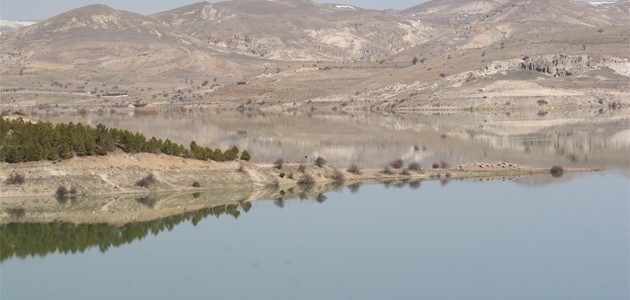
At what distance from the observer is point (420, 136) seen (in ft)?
264

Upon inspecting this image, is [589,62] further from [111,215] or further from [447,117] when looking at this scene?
[111,215]

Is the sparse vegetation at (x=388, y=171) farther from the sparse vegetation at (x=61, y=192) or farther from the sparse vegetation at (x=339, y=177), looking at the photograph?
the sparse vegetation at (x=61, y=192)

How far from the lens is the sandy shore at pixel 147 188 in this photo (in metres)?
42.4

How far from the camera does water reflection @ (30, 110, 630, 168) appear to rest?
6419 cm

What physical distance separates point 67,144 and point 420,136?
127 feet

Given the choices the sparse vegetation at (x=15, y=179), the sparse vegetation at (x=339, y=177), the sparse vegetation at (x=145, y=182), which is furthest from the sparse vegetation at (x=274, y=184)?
the sparse vegetation at (x=15, y=179)

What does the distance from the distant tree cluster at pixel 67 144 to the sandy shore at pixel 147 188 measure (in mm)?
468

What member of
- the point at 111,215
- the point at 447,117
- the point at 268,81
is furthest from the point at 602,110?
the point at 111,215

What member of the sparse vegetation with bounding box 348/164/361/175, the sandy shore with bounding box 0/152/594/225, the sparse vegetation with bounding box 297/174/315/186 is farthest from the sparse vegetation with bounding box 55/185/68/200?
the sparse vegetation with bounding box 348/164/361/175

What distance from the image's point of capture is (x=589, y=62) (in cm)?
13488

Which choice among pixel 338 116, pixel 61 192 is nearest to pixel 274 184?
pixel 61 192

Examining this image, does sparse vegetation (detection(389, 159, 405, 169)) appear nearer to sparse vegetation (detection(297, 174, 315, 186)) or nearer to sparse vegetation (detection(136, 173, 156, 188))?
sparse vegetation (detection(297, 174, 315, 186))

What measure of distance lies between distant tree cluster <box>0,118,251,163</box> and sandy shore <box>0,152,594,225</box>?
18.4 inches

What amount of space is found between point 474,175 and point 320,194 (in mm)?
10657
